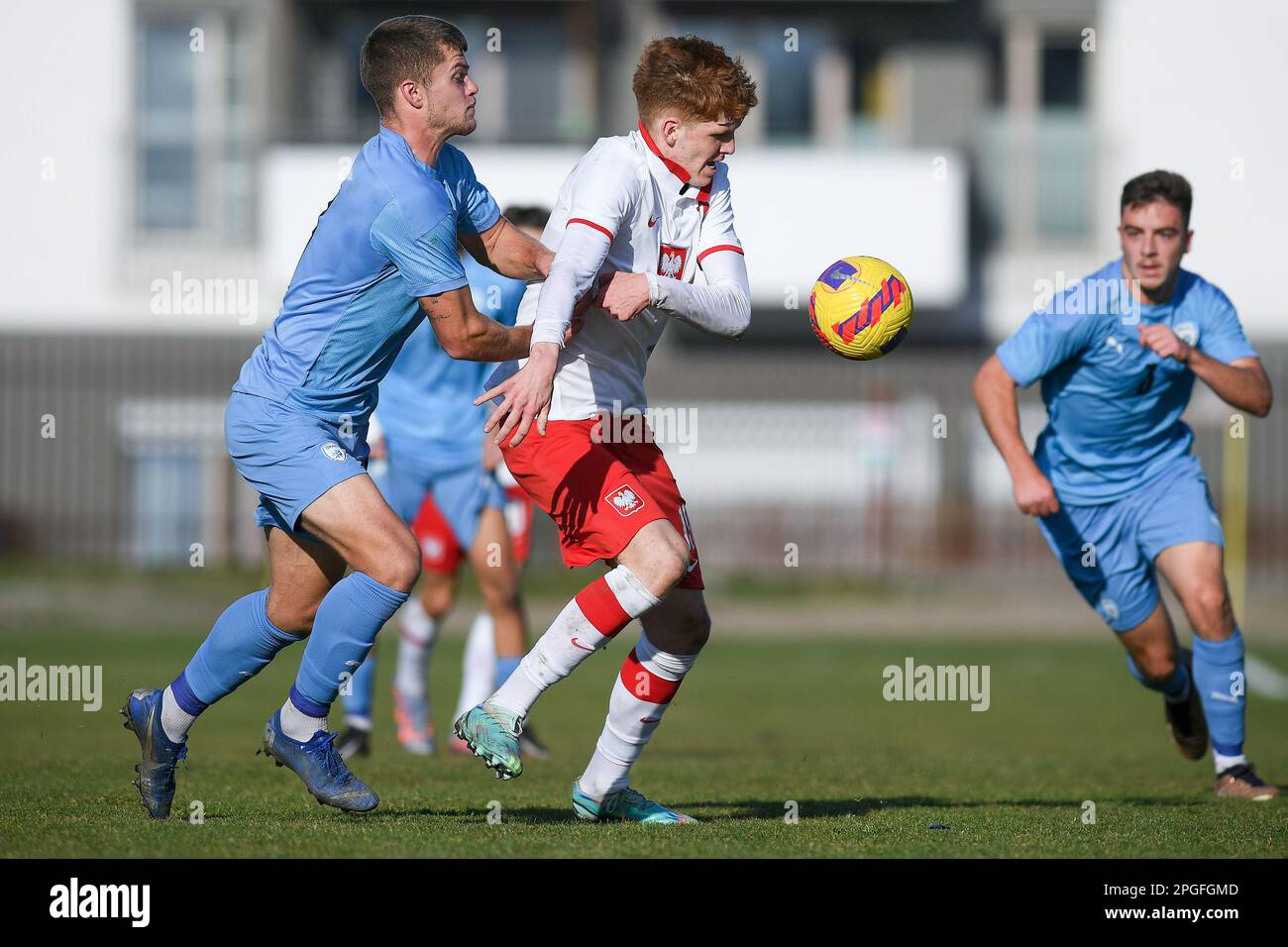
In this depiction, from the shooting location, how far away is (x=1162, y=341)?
23.2ft

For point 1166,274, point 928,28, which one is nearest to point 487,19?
point 928,28

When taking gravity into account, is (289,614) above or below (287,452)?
below

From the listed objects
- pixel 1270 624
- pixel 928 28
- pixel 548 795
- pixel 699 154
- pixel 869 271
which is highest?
pixel 928 28

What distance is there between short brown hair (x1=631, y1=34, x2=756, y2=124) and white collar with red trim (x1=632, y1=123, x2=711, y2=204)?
0.08m

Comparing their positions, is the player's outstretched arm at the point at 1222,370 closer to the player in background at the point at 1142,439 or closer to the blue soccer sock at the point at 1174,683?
the player in background at the point at 1142,439

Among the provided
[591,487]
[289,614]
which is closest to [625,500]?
[591,487]

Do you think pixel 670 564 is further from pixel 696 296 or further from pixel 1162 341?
pixel 1162 341

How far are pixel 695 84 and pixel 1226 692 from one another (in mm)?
3768

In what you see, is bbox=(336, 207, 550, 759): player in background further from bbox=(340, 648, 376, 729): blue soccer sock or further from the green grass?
the green grass

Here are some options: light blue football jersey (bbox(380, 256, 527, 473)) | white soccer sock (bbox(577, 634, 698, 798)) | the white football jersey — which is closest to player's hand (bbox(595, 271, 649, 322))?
the white football jersey

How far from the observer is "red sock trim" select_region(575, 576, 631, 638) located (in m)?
5.85

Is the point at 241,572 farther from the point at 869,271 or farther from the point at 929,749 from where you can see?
the point at 869,271
